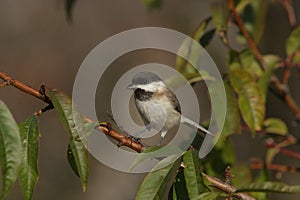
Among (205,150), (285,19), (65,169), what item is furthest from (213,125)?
(65,169)

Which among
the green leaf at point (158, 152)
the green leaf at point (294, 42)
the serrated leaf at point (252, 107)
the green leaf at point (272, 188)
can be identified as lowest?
the green leaf at point (272, 188)

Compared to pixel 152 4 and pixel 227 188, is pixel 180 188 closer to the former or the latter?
pixel 227 188

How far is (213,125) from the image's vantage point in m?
2.53

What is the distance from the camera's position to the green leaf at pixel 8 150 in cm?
149

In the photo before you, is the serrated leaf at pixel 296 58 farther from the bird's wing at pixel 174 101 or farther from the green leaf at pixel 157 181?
the green leaf at pixel 157 181

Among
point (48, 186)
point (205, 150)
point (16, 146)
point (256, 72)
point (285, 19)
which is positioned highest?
point (285, 19)

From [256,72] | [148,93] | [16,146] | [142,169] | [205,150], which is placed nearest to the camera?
[16,146]

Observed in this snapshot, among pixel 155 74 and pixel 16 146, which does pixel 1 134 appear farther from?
pixel 155 74

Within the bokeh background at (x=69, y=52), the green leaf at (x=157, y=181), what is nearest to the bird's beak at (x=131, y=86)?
the green leaf at (x=157, y=181)

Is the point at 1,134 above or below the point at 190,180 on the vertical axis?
above

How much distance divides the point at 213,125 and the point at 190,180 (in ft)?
3.04

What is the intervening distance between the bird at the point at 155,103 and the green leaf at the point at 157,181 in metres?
1.41

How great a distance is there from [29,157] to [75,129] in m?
0.17

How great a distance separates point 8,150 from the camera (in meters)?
1.52
